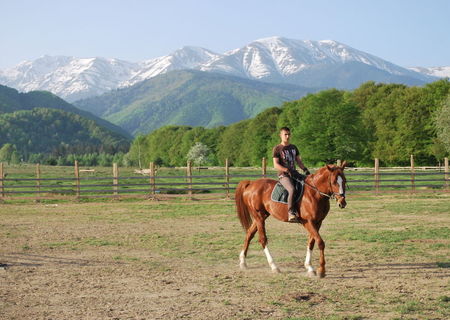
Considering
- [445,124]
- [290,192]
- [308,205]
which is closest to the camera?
[308,205]

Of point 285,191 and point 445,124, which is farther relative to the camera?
point 445,124

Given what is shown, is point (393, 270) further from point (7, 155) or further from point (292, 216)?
point (7, 155)

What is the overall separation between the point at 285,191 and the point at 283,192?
0.04 metres

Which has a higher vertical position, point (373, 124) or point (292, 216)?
point (373, 124)

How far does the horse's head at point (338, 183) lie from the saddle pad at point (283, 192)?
1.97 feet

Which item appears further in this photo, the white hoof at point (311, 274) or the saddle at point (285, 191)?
the saddle at point (285, 191)

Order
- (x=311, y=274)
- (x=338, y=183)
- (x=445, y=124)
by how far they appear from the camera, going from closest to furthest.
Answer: (x=311, y=274), (x=338, y=183), (x=445, y=124)

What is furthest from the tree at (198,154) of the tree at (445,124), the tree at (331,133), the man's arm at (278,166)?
the man's arm at (278,166)

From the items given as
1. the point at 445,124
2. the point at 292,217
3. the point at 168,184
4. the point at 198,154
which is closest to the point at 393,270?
the point at 292,217

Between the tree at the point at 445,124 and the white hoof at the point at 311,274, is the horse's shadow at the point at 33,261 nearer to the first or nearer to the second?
the white hoof at the point at 311,274

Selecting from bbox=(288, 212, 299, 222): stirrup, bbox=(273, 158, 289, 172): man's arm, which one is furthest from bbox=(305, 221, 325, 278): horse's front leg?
bbox=(273, 158, 289, 172): man's arm

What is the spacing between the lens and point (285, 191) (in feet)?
30.1

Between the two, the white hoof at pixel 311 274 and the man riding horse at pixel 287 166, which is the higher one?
the man riding horse at pixel 287 166

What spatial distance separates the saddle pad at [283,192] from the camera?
8984 mm
